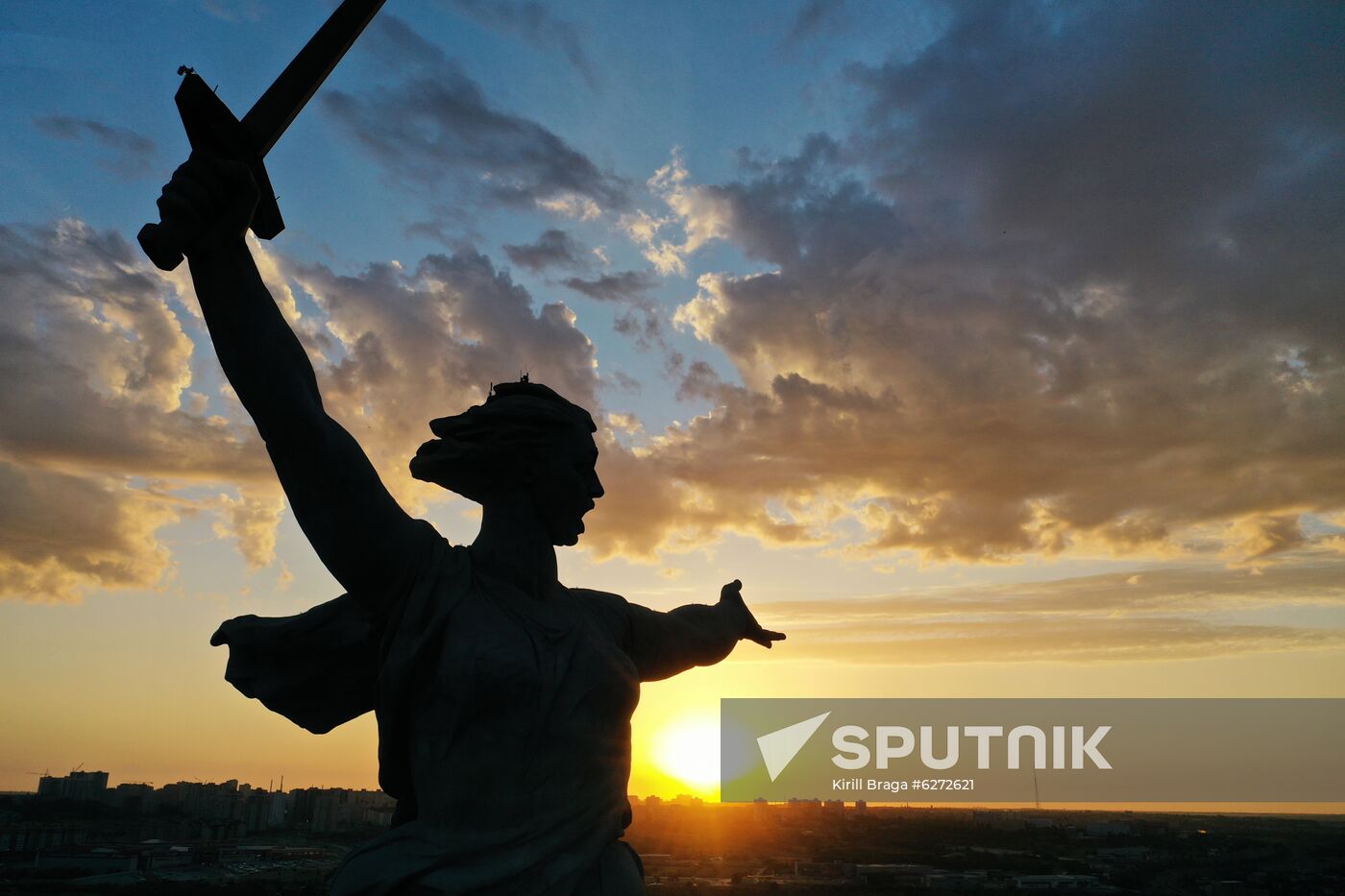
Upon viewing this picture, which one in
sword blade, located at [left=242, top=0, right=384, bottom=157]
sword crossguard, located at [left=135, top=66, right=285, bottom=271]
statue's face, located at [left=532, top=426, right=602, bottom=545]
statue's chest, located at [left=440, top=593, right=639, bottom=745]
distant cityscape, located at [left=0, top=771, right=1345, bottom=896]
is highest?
sword blade, located at [left=242, top=0, right=384, bottom=157]

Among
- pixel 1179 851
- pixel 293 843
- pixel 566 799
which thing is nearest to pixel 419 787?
pixel 566 799

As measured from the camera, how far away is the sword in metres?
2.95

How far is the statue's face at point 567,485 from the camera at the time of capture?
3.95 m

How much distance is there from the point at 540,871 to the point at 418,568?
3.98ft

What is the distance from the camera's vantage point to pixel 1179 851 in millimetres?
66688

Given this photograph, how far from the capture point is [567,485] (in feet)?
13.0

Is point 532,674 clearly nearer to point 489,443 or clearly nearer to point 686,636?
point 489,443

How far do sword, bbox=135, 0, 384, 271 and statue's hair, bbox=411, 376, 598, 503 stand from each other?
105cm

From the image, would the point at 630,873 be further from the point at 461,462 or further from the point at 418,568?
the point at 461,462

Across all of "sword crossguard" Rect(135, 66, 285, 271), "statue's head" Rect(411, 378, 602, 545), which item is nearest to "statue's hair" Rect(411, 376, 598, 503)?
"statue's head" Rect(411, 378, 602, 545)

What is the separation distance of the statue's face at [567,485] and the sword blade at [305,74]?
1.60m

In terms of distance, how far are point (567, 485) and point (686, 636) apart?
1067mm

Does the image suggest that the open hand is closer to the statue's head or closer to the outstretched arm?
the outstretched arm

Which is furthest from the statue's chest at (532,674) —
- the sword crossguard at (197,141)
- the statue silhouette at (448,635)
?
the sword crossguard at (197,141)
